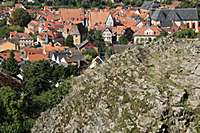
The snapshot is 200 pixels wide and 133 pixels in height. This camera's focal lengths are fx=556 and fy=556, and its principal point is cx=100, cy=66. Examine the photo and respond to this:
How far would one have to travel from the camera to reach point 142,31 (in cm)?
4722

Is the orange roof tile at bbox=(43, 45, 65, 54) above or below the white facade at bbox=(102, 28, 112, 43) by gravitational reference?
above

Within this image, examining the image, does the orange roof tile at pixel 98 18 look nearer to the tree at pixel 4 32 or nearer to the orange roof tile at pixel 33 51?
the tree at pixel 4 32

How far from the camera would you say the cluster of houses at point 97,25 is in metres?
45.1

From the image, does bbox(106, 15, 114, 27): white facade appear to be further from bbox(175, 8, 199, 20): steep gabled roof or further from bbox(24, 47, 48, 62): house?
bbox(24, 47, 48, 62): house

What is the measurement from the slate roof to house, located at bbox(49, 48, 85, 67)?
16.4 m

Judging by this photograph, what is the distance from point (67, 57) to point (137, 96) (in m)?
31.6

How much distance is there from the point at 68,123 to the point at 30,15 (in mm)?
53412

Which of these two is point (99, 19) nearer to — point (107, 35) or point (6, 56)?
point (107, 35)

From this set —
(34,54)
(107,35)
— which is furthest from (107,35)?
(34,54)

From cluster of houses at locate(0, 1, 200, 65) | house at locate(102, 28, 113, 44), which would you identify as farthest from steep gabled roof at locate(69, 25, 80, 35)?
house at locate(102, 28, 113, 44)

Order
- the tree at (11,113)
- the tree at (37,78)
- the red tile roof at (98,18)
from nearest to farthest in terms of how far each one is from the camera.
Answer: the tree at (11,113), the tree at (37,78), the red tile roof at (98,18)

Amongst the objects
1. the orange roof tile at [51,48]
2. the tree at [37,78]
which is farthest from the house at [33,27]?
the tree at [37,78]

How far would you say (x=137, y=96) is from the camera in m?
5.02

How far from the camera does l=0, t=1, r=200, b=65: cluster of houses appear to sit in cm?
4514
